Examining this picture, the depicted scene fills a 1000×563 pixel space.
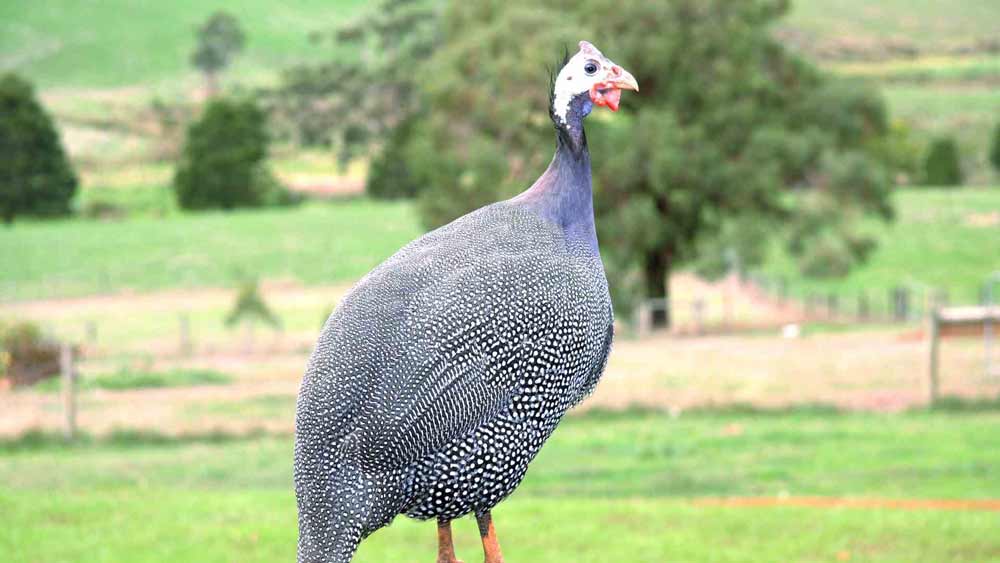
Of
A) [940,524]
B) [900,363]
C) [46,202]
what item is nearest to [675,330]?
[900,363]

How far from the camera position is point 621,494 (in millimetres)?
14422

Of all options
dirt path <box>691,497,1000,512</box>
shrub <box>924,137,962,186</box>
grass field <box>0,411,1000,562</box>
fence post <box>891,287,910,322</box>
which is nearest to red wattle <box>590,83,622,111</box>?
grass field <box>0,411,1000,562</box>

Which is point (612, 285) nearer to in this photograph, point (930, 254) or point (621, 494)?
point (621, 494)

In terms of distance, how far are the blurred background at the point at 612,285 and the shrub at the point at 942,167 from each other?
17cm

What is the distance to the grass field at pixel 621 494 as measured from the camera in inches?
401

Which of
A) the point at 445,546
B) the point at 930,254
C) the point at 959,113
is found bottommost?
the point at 930,254

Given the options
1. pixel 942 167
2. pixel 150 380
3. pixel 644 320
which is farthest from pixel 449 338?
pixel 942 167

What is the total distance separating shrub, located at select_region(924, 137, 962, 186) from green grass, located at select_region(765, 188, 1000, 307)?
5.28m

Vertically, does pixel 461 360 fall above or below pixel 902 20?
below

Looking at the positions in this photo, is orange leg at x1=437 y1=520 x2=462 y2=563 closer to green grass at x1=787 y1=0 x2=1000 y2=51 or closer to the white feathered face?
the white feathered face

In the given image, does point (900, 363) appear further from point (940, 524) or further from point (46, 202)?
point (46, 202)

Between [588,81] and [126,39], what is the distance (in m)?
110

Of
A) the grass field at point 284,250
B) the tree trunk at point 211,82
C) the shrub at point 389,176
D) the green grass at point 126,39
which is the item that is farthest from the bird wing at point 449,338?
the tree trunk at point 211,82

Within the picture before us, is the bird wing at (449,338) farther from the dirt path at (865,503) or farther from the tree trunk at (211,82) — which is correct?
the tree trunk at (211,82)
